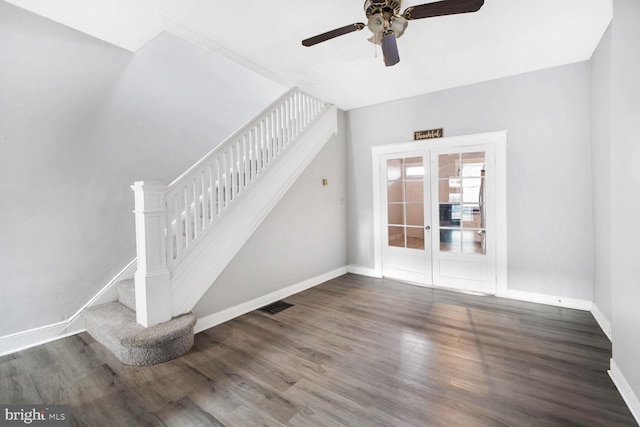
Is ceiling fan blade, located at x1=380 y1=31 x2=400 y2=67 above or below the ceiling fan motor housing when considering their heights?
below

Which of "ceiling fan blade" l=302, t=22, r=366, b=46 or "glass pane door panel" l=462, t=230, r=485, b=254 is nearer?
"ceiling fan blade" l=302, t=22, r=366, b=46

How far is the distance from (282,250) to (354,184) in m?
1.97

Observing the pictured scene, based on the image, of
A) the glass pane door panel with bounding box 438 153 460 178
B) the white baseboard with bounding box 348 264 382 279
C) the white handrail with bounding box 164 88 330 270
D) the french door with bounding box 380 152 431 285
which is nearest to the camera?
the white handrail with bounding box 164 88 330 270

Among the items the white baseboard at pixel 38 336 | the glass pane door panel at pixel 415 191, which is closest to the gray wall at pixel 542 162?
the glass pane door panel at pixel 415 191

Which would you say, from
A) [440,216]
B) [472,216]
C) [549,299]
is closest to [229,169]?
[440,216]

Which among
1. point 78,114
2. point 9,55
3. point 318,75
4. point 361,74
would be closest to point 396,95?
point 361,74

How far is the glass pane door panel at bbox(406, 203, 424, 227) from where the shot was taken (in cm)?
443

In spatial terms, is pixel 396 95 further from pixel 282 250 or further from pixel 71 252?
pixel 71 252

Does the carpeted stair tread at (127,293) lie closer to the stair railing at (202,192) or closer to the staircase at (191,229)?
the staircase at (191,229)

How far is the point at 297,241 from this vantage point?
4152 mm

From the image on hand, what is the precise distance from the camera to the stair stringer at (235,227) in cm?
274

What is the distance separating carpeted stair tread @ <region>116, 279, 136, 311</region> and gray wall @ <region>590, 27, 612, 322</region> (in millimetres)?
4670

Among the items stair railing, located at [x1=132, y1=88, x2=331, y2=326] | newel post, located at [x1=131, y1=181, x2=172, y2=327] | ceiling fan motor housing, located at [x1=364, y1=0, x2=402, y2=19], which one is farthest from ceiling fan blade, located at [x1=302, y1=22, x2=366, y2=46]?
newel post, located at [x1=131, y1=181, x2=172, y2=327]

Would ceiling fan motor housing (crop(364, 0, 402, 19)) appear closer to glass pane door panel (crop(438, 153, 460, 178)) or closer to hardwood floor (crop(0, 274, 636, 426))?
glass pane door panel (crop(438, 153, 460, 178))
